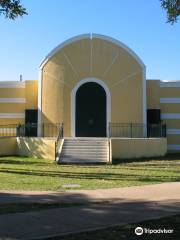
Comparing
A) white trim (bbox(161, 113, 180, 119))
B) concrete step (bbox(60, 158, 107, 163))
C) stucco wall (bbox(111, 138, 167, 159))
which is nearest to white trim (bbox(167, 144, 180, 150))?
white trim (bbox(161, 113, 180, 119))

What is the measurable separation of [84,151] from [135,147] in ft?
10.1

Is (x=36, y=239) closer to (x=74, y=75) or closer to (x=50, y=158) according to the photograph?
(x=50, y=158)

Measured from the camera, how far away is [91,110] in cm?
2866

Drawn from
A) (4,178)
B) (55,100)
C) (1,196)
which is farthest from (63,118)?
(1,196)

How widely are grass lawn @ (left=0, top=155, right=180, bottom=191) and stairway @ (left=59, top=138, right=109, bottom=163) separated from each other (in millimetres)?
957

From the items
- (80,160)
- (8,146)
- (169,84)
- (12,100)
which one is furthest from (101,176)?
(169,84)

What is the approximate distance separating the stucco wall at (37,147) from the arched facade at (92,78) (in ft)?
7.31

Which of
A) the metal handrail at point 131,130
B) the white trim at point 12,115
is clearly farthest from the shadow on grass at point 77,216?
the white trim at point 12,115

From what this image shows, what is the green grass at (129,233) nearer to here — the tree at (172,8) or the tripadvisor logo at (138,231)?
the tripadvisor logo at (138,231)

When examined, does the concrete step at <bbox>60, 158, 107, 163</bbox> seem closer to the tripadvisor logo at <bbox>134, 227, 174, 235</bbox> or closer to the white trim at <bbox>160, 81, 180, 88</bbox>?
the white trim at <bbox>160, 81, 180, 88</bbox>

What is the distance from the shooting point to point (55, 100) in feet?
93.1

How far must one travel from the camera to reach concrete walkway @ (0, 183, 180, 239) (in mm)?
8383

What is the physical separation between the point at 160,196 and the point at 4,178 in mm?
6514

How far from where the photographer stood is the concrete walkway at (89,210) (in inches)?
330
